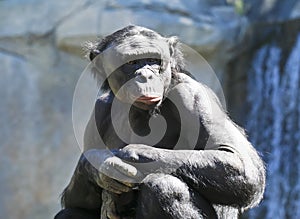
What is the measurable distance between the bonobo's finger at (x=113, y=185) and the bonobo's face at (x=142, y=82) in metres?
0.36

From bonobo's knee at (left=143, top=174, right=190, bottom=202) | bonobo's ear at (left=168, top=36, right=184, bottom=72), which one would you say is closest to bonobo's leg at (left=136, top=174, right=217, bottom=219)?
bonobo's knee at (left=143, top=174, right=190, bottom=202)

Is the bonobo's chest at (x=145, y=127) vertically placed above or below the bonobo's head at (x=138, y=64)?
below

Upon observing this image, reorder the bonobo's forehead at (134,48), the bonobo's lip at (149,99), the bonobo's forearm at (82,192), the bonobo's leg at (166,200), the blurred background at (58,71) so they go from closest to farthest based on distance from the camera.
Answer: the bonobo's leg at (166,200) < the bonobo's lip at (149,99) < the bonobo's forehead at (134,48) < the bonobo's forearm at (82,192) < the blurred background at (58,71)

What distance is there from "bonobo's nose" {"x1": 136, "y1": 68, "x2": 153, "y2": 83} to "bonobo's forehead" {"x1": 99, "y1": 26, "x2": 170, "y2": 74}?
0.08 metres

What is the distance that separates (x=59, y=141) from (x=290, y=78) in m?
2.06

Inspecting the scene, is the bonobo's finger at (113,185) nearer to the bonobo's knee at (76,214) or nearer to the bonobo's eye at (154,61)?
the bonobo's knee at (76,214)

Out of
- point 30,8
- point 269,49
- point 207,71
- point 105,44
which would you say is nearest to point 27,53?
point 30,8

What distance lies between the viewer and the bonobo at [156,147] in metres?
2.97

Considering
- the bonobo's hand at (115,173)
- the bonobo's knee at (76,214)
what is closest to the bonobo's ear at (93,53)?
the bonobo's hand at (115,173)

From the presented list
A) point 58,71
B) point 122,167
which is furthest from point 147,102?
point 58,71

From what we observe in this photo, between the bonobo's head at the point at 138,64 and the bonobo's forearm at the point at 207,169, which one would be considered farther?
the bonobo's head at the point at 138,64

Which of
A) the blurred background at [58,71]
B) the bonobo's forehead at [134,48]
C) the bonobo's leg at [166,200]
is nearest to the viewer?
the bonobo's leg at [166,200]

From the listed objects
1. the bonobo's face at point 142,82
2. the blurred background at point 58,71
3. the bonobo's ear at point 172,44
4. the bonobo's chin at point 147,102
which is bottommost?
the blurred background at point 58,71

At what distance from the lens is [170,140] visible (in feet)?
10.9
